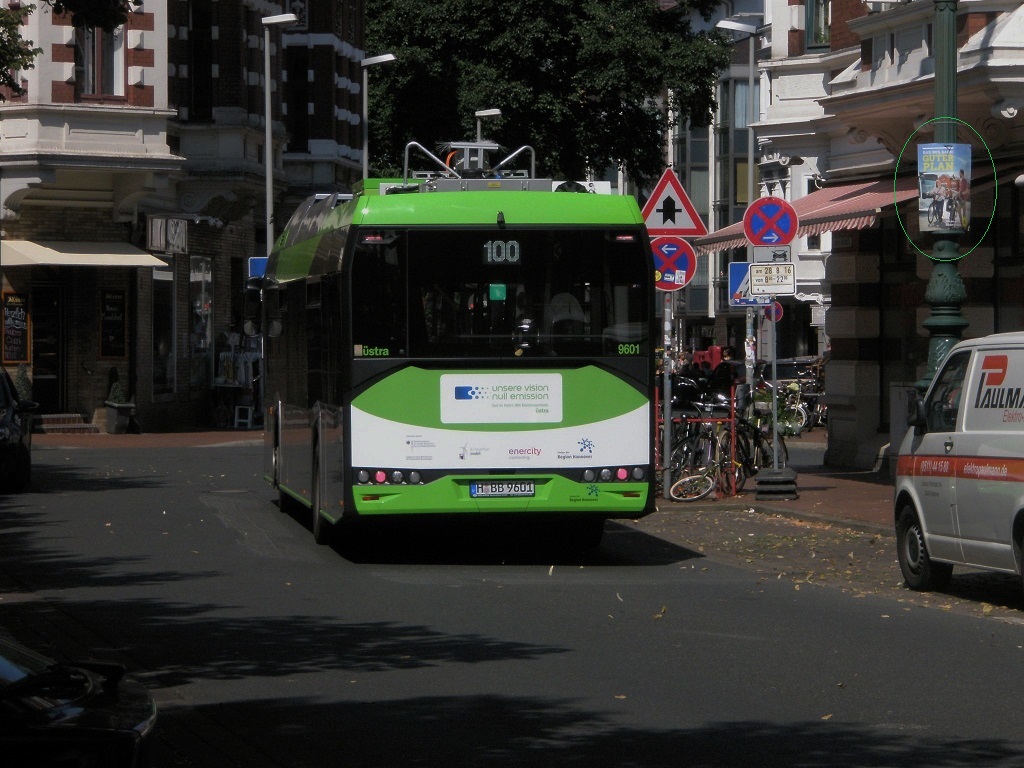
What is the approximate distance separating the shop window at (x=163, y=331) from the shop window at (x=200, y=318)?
118cm

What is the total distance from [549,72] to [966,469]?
3631 centimetres

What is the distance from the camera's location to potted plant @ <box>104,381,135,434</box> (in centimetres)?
3659

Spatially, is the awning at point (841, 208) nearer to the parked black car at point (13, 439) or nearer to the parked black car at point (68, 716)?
the parked black car at point (13, 439)

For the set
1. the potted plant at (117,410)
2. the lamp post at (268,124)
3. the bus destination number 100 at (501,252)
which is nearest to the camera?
the bus destination number 100 at (501,252)

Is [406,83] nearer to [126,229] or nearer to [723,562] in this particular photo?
[126,229]

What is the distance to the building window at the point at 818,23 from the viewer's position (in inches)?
1070

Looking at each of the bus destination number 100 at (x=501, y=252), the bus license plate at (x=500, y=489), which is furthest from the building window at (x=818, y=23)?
the bus license plate at (x=500, y=489)

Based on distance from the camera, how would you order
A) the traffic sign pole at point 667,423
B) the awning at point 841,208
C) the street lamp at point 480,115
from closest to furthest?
the traffic sign pole at point 667,423 < the awning at point 841,208 < the street lamp at point 480,115

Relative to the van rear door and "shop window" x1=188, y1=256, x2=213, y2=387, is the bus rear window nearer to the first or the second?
the van rear door

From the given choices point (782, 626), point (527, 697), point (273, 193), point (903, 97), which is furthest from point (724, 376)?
point (527, 697)

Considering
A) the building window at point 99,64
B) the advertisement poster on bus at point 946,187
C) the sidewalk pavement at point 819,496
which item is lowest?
the sidewalk pavement at point 819,496

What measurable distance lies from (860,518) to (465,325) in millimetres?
5550

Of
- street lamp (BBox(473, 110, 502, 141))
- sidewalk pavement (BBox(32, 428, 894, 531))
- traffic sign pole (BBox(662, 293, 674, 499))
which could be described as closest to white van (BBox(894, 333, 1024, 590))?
sidewalk pavement (BBox(32, 428, 894, 531))

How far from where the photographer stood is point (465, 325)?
47.6 ft
